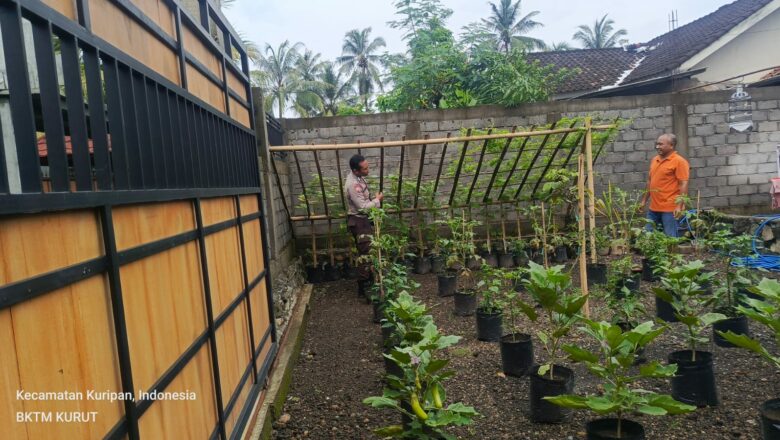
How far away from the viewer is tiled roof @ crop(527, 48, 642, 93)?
13.9m

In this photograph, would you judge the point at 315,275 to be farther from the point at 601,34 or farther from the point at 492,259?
the point at 601,34

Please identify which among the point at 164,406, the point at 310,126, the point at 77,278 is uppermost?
the point at 310,126

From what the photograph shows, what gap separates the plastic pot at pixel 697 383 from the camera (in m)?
2.56

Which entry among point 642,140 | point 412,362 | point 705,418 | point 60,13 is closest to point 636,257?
point 642,140

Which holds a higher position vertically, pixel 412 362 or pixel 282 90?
pixel 282 90

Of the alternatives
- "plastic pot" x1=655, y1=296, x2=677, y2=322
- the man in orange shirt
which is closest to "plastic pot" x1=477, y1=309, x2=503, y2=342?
"plastic pot" x1=655, y1=296, x2=677, y2=322

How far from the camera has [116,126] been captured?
4.33ft

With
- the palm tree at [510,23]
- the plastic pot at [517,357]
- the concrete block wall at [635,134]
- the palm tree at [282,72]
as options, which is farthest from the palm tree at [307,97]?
the plastic pot at [517,357]

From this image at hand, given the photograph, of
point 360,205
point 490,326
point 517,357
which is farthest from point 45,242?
point 360,205

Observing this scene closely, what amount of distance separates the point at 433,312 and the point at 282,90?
2631 centimetres

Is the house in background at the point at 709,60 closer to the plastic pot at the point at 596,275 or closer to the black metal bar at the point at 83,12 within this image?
the plastic pot at the point at 596,275

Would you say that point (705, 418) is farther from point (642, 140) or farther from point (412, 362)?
point (642, 140)

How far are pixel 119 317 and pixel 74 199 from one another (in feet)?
1.08

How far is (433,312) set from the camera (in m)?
4.88
